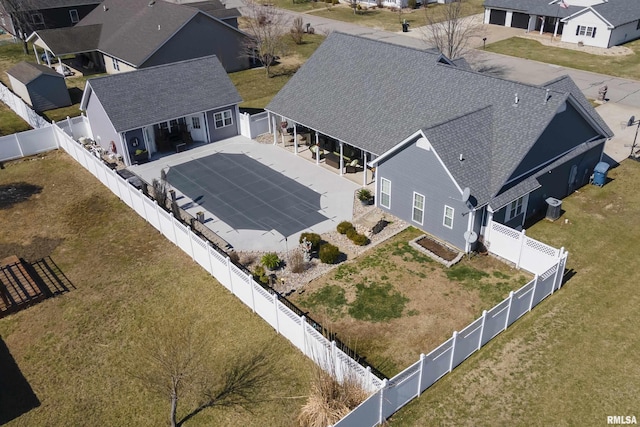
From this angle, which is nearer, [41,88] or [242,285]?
[242,285]

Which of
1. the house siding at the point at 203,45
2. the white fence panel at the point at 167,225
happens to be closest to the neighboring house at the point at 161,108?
the white fence panel at the point at 167,225

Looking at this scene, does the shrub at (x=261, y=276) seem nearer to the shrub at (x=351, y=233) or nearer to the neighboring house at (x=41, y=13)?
the shrub at (x=351, y=233)

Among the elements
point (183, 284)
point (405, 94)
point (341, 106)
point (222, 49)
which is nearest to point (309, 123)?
point (341, 106)

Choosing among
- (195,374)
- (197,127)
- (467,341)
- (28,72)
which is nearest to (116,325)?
(195,374)

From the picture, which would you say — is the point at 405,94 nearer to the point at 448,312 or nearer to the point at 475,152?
the point at 475,152

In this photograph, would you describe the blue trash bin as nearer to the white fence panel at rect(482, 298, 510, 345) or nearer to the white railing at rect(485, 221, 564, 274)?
the white railing at rect(485, 221, 564, 274)

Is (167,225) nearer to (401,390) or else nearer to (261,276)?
(261,276)
